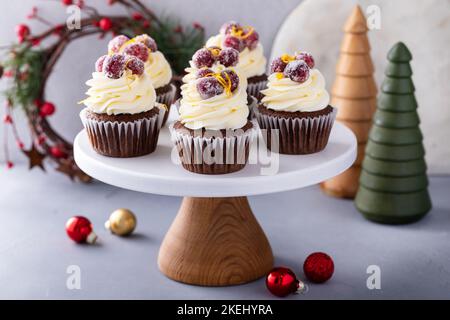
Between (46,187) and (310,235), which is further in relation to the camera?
(46,187)

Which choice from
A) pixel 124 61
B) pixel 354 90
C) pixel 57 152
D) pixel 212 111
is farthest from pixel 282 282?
pixel 57 152

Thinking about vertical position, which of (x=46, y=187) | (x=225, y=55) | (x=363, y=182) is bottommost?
(x=46, y=187)

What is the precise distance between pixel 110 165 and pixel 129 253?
45 centimetres

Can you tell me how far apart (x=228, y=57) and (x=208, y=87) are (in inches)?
8.4

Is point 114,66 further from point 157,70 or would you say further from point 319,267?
point 319,267

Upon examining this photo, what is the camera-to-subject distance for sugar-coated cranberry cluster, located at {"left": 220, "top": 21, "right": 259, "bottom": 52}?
2.25 metres

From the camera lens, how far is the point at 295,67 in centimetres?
203

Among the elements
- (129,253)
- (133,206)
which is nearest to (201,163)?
(129,253)

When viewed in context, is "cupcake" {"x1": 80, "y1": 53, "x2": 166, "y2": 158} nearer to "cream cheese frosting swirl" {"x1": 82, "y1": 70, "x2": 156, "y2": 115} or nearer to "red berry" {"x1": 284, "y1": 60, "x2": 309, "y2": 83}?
"cream cheese frosting swirl" {"x1": 82, "y1": 70, "x2": 156, "y2": 115}

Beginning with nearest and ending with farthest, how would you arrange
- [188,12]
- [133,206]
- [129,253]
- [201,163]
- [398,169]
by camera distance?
1. [201,163]
2. [129,253]
3. [398,169]
4. [133,206]
5. [188,12]

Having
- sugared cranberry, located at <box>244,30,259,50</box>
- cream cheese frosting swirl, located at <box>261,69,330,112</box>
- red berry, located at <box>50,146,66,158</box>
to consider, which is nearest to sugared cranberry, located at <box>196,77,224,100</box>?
cream cheese frosting swirl, located at <box>261,69,330,112</box>

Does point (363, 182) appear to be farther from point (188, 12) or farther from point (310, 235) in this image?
point (188, 12)

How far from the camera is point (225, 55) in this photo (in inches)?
81.8

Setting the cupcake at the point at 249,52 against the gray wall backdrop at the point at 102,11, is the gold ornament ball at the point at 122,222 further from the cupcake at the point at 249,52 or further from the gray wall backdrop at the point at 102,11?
the gray wall backdrop at the point at 102,11
